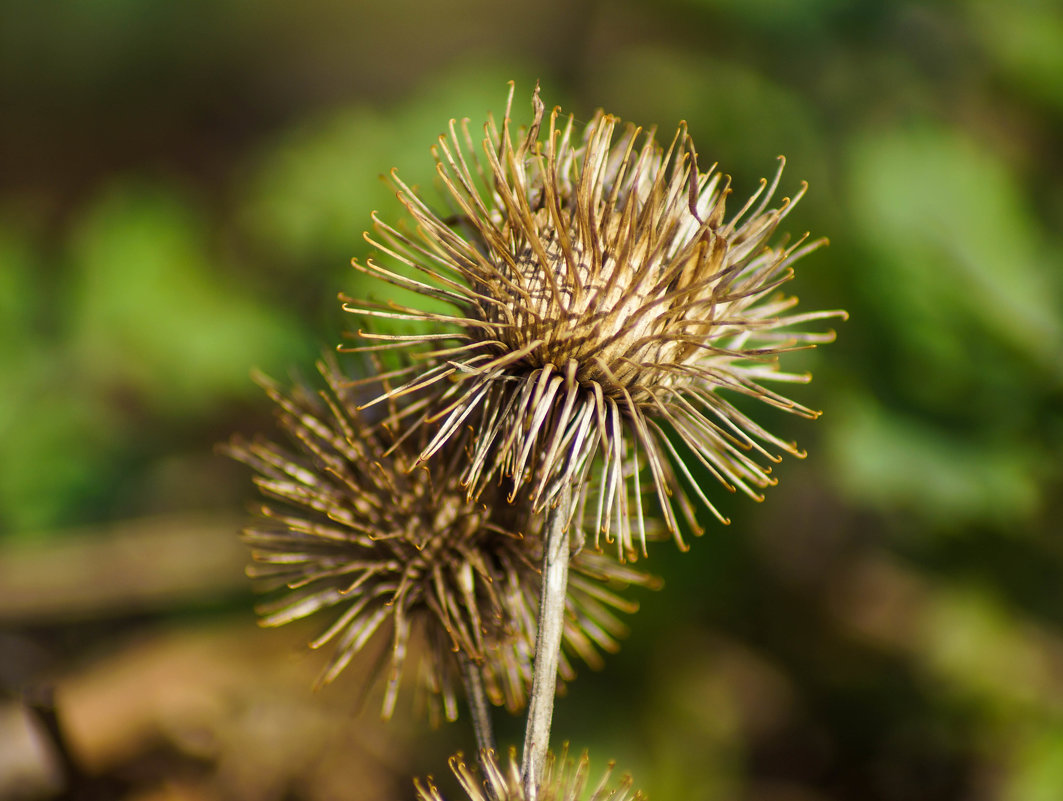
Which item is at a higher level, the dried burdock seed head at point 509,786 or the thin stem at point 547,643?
the thin stem at point 547,643

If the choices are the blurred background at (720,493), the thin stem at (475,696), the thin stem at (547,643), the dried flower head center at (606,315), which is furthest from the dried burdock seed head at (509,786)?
the blurred background at (720,493)

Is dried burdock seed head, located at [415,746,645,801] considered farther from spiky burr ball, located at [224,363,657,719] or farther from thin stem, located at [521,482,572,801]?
spiky burr ball, located at [224,363,657,719]

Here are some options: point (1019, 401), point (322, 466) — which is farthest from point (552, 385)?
point (1019, 401)

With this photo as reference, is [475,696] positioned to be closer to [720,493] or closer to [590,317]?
[590,317]

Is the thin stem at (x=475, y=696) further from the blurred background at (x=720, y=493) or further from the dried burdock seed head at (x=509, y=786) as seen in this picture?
the blurred background at (x=720, y=493)

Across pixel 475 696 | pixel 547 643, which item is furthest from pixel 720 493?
pixel 547 643

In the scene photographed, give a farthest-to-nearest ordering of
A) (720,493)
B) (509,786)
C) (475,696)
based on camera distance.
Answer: (720,493) < (475,696) < (509,786)

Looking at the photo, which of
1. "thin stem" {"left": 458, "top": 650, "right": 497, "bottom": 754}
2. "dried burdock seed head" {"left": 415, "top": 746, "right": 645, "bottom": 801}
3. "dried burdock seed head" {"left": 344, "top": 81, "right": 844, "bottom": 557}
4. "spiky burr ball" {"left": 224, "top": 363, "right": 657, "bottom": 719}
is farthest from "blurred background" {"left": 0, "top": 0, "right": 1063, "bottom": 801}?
"dried burdock seed head" {"left": 415, "top": 746, "right": 645, "bottom": 801}

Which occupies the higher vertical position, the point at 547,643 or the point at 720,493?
the point at 720,493
